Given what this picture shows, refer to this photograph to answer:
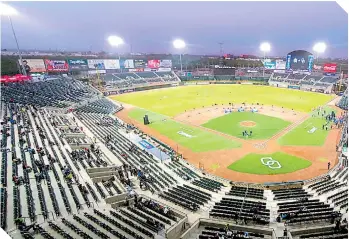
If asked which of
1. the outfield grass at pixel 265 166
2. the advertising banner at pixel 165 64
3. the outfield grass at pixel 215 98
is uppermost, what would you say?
the advertising banner at pixel 165 64

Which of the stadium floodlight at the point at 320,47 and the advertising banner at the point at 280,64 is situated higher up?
the stadium floodlight at the point at 320,47

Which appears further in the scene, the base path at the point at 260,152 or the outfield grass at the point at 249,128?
the outfield grass at the point at 249,128

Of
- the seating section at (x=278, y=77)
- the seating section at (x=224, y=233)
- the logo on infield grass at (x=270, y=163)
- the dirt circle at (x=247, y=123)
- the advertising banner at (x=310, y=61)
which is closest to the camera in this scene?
the seating section at (x=224, y=233)

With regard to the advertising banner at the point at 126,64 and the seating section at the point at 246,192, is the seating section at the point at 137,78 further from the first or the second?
the seating section at the point at 246,192

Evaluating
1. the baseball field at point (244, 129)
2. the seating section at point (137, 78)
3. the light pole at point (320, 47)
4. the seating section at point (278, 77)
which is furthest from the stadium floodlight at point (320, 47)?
the seating section at point (137, 78)

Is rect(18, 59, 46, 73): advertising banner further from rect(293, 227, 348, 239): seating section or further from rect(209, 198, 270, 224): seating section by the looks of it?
rect(293, 227, 348, 239): seating section

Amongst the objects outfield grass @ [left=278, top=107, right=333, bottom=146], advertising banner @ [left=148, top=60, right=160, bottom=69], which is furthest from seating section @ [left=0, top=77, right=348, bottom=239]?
advertising banner @ [left=148, top=60, right=160, bottom=69]

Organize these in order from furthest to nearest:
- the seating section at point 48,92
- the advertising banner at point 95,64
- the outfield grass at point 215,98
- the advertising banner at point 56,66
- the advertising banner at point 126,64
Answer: the advertising banner at point 126,64 < the advertising banner at point 95,64 < the advertising banner at point 56,66 < the outfield grass at point 215,98 < the seating section at point 48,92

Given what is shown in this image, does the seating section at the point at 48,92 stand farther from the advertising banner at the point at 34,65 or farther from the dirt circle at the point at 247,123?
the dirt circle at the point at 247,123
